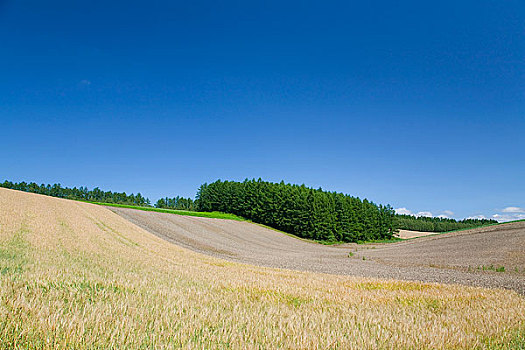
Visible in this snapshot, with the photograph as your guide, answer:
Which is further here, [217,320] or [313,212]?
[313,212]

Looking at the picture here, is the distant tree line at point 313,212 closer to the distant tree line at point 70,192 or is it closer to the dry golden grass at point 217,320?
the dry golden grass at point 217,320

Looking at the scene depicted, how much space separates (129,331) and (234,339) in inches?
45.2

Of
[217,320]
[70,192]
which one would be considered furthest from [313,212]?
[70,192]

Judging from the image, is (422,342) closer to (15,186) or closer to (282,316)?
(282,316)

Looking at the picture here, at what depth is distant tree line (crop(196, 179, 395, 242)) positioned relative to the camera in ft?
266

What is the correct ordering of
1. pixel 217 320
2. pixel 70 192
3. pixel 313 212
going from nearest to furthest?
pixel 217 320 < pixel 313 212 < pixel 70 192

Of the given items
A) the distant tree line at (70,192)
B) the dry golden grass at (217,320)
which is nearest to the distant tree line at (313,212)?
the dry golden grass at (217,320)

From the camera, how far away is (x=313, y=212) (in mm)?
80438

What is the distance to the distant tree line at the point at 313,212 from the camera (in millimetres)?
80938

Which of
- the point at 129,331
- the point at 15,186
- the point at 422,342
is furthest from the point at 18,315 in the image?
the point at 15,186

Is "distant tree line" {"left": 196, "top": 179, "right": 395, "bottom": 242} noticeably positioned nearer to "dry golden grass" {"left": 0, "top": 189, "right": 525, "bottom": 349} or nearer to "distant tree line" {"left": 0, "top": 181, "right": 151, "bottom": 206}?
"dry golden grass" {"left": 0, "top": 189, "right": 525, "bottom": 349}

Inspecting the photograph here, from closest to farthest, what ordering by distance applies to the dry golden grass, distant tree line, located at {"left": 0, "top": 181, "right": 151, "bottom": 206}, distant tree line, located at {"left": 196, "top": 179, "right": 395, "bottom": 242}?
the dry golden grass → distant tree line, located at {"left": 196, "top": 179, "right": 395, "bottom": 242} → distant tree line, located at {"left": 0, "top": 181, "right": 151, "bottom": 206}

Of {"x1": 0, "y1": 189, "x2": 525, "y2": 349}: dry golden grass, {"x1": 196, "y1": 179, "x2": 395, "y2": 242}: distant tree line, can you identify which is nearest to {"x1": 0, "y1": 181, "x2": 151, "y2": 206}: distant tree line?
{"x1": 196, "y1": 179, "x2": 395, "y2": 242}: distant tree line

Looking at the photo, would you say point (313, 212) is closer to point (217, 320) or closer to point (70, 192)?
point (217, 320)
